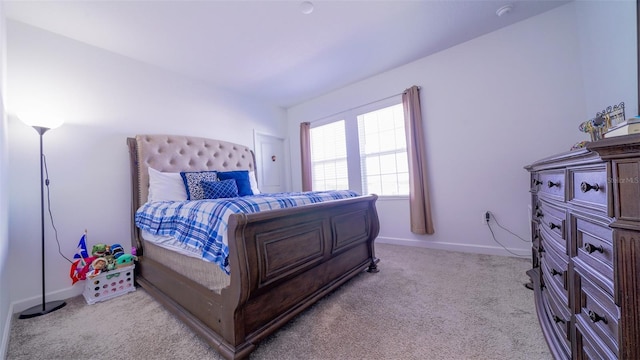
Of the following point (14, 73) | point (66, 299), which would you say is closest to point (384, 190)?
point (66, 299)

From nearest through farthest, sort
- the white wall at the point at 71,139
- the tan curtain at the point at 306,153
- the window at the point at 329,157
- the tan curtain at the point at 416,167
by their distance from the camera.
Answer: the white wall at the point at 71,139 → the tan curtain at the point at 416,167 → the window at the point at 329,157 → the tan curtain at the point at 306,153

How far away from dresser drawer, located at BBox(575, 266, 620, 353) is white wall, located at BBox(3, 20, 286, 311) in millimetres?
3489

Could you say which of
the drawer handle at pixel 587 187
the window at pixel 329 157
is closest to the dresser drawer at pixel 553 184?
the drawer handle at pixel 587 187

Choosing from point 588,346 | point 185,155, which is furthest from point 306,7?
point 588,346

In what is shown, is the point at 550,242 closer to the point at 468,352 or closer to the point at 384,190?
the point at 468,352

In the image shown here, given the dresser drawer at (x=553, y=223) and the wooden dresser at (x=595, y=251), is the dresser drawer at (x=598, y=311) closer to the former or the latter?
the wooden dresser at (x=595, y=251)

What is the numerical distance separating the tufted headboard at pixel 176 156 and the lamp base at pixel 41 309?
29.9 inches

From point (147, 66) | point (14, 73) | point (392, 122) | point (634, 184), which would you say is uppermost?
point (147, 66)

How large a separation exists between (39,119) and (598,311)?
3.56 meters

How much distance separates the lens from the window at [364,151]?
3430 millimetres

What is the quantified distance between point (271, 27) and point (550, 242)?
Result: 2764 millimetres

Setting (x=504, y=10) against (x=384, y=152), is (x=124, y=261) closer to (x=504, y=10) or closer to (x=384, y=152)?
(x=384, y=152)

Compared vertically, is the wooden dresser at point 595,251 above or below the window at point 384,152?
below

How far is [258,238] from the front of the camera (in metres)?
1.26
